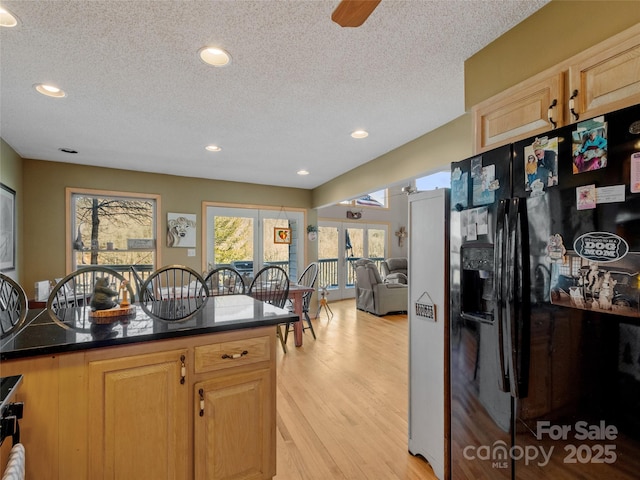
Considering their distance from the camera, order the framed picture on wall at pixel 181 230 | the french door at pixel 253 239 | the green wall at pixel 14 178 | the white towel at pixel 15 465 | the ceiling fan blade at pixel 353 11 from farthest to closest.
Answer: the french door at pixel 253 239, the framed picture on wall at pixel 181 230, the green wall at pixel 14 178, the ceiling fan blade at pixel 353 11, the white towel at pixel 15 465

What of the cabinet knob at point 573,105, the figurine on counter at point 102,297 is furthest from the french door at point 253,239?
the cabinet knob at point 573,105

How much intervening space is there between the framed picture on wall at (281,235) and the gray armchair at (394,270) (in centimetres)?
271

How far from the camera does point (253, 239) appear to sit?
5.64m

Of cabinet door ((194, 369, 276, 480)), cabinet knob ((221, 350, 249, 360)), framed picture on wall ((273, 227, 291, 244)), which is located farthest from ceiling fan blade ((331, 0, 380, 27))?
framed picture on wall ((273, 227, 291, 244))

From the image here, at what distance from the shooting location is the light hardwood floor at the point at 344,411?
1.90m

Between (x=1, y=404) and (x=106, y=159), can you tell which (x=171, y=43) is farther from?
(x=106, y=159)

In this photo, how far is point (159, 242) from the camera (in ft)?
15.9

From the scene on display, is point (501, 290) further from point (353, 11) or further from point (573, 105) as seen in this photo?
point (353, 11)

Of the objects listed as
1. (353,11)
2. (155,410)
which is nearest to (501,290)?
(353,11)

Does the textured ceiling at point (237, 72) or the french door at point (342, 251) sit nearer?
the textured ceiling at point (237, 72)

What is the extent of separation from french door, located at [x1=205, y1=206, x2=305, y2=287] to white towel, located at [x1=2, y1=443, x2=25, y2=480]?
4203 millimetres

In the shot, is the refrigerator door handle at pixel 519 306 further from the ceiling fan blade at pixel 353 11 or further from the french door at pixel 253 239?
the french door at pixel 253 239

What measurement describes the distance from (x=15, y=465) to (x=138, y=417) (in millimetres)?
481

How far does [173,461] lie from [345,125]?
9.02 feet
